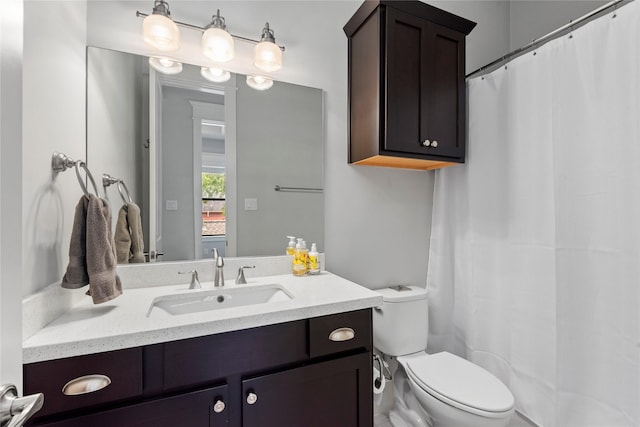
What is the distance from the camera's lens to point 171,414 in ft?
2.82

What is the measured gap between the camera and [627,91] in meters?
1.15

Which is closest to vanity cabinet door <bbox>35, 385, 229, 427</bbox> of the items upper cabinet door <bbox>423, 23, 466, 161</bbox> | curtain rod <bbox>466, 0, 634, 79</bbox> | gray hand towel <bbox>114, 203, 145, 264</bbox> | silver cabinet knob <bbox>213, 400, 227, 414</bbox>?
silver cabinet knob <bbox>213, 400, 227, 414</bbox>

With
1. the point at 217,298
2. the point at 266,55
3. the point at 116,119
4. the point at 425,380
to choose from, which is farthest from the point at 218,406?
the point at 266,55

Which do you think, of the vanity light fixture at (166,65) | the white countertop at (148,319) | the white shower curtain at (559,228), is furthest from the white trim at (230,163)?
the white shower curtain at (559,228)

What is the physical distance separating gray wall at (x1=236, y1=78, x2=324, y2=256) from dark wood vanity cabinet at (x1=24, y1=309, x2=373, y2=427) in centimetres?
62

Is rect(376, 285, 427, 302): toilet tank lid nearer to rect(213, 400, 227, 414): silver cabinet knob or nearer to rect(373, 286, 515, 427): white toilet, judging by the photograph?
rect(373, 286, 515, 427): white toilet

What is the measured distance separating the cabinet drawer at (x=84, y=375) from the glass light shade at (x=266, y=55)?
1334 millimetres

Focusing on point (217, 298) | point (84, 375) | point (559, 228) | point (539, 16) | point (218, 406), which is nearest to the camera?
point (84, 375)

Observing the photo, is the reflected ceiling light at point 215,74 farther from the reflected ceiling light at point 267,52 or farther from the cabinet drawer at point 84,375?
the cabinet drawer at point 84,375

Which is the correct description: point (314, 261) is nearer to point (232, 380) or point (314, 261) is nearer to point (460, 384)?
point (232, 380)

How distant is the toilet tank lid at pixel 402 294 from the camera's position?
1.60 meters

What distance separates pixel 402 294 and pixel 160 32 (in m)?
1.73

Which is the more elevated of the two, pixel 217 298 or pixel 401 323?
pixel 217 298

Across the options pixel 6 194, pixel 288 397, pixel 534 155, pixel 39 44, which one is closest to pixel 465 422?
pixel 288 397
